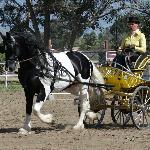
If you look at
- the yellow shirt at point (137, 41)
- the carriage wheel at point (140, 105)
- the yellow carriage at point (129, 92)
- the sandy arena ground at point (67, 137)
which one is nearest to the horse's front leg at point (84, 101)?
the yellow carriage at point (129, 92)

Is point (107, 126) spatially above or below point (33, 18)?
below

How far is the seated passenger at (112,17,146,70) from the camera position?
1001 cm

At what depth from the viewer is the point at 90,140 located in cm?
839

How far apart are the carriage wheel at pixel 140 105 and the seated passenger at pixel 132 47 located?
57 centimetres

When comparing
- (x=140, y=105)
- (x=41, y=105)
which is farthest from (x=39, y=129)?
(x=140, y=105)

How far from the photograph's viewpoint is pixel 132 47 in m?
9.99

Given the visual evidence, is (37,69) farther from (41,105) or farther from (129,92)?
(129,92)

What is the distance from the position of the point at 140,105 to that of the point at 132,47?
1.11m

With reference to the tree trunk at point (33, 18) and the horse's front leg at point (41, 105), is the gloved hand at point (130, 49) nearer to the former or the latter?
the horse's front leg at point (41, 105)

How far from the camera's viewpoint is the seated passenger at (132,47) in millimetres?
10008

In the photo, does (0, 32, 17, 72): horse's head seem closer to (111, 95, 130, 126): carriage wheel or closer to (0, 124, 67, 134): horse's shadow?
(0, 124, 67, 134): horse's shadow

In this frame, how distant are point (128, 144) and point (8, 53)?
8.46ft

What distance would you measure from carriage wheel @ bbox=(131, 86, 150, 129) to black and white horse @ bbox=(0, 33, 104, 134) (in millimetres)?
1037

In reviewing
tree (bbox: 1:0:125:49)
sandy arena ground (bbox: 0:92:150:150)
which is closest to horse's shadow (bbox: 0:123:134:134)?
sandy arena ground (bbox: 0:92:150:150)
